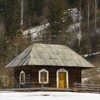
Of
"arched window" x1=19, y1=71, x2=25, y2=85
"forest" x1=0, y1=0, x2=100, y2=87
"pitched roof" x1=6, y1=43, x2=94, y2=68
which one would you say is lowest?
"arched window" x1=19, y1=71, x2=25, y2=85

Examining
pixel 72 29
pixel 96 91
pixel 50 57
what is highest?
pixel 72 29

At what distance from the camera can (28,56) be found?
136 feet

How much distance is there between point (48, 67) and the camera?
4109 cm

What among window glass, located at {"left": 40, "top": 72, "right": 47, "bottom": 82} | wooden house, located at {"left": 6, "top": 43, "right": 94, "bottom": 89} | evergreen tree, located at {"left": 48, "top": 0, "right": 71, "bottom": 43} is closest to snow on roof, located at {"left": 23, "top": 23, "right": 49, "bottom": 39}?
evergreen tree, located at {"left": 48, "top": 0, "right": 71, "bottom": 43}

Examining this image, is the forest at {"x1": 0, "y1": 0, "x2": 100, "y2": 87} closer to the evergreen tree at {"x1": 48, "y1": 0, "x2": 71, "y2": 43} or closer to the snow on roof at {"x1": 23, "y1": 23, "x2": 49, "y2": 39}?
the evergreen tree at {"x1": 48, "y1": 0, "x2": 71, "y2": 43}

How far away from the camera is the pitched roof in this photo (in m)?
40.8

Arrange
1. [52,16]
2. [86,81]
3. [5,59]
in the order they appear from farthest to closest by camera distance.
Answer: [52,16], [5,59], [86,81]

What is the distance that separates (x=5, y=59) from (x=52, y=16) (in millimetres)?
8711

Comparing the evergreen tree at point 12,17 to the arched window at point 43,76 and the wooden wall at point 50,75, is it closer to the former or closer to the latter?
the wooden wall at point 50,75

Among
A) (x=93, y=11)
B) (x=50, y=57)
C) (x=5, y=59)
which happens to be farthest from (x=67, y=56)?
(x=93, y=11)

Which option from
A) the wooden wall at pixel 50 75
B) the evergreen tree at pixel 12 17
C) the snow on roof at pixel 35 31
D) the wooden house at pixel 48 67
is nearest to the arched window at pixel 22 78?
the wooden house at pixel 48 67

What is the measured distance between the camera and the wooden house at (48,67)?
40656mm

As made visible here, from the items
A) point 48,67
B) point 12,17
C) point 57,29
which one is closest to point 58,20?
point 57,29

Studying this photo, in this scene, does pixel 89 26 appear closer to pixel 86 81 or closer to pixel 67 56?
pixel 86 81
